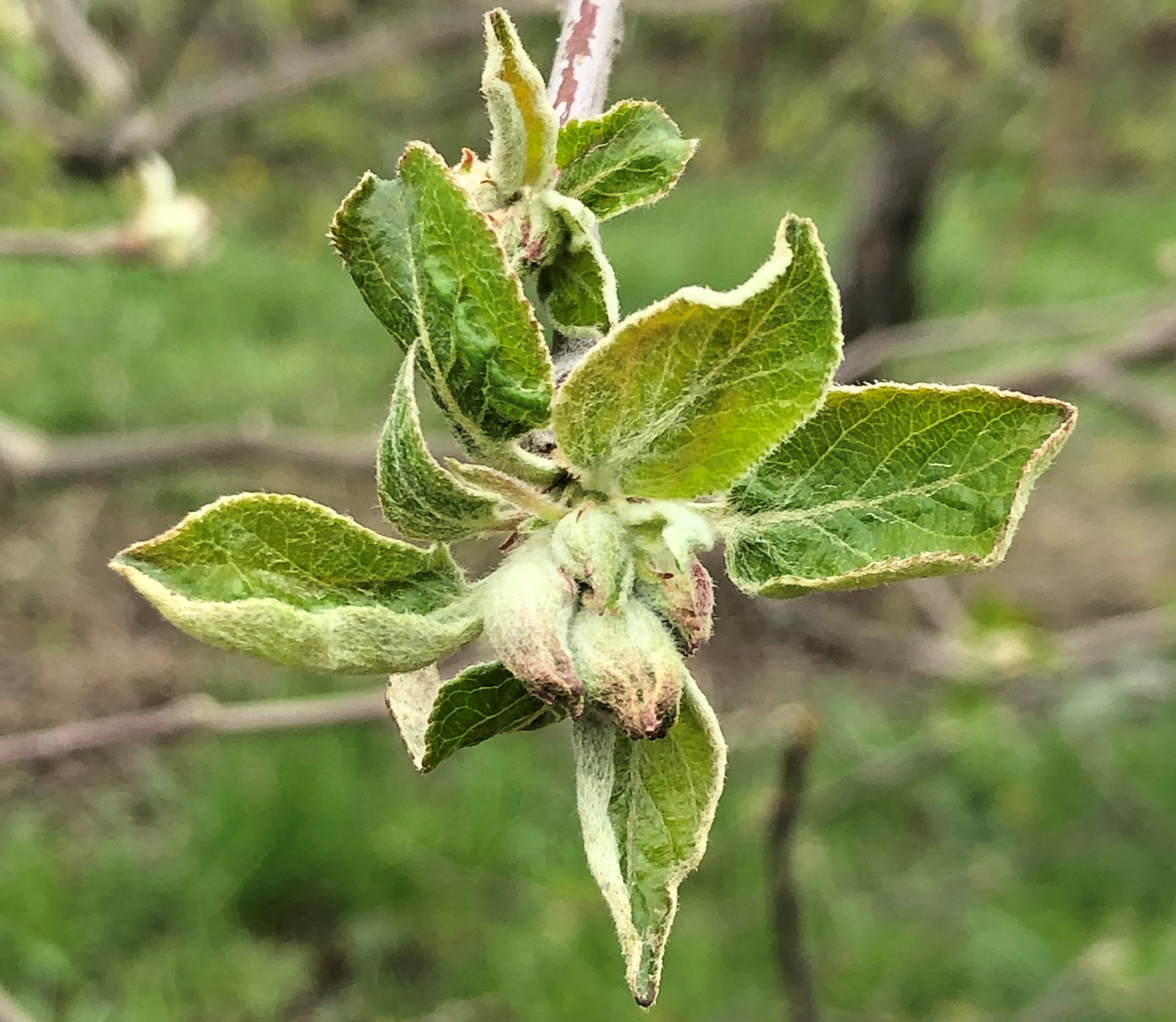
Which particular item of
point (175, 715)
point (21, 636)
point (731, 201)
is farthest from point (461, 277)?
point (731, 201)

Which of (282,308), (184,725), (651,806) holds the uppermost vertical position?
(651,806)

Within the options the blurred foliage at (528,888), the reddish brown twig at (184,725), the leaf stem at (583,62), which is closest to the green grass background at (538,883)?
the blurred foliage at (528,888)

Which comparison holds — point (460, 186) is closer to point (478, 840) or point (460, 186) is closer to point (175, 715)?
point (175, 715)

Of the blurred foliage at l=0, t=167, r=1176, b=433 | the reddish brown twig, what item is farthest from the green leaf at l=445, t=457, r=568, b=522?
the blurred foliage at l=0, t=167, r=1176, b=433

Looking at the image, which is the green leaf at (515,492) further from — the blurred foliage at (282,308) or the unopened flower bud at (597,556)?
the blurred foliage at (282,308)

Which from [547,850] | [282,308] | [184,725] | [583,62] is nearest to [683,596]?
[583,62]

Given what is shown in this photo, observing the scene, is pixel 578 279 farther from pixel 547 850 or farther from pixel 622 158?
pixel 547 850
